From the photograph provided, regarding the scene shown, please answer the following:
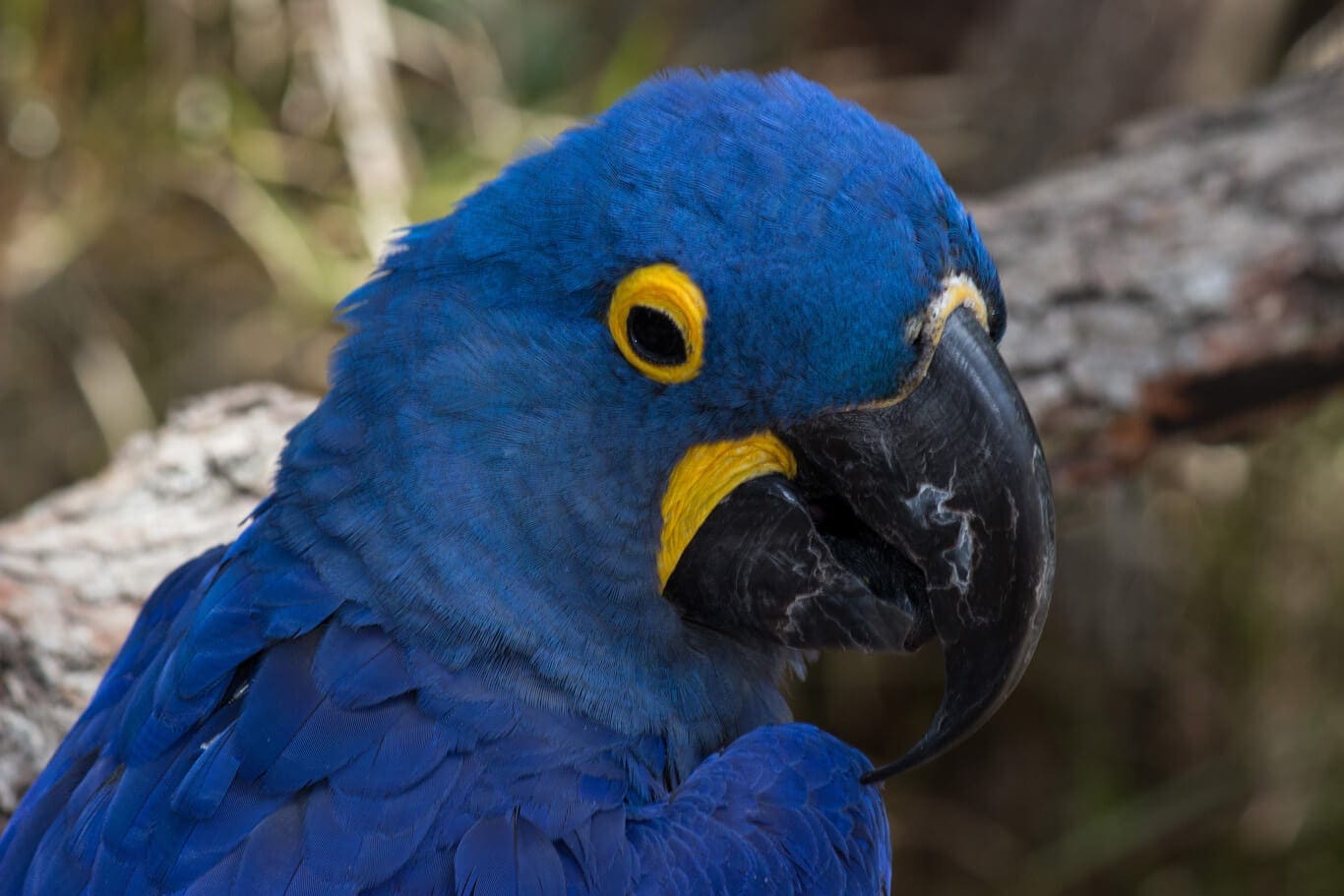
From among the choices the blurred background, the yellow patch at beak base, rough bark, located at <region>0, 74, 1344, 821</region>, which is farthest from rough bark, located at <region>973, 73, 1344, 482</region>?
the yellow patch at beak base

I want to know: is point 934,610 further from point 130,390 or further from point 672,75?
point 130,390

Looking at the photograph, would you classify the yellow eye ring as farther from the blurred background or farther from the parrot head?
the blurred background

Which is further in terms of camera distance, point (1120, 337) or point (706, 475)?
point (1120, 337)

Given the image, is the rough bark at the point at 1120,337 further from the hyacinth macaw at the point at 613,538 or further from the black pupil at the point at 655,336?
the black pupil at the point at 655,336

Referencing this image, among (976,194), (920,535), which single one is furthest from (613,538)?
(976,194)

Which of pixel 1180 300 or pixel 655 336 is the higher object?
pixel 655 336

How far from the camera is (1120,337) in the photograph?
2.49m

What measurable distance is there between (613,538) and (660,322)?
260 mm

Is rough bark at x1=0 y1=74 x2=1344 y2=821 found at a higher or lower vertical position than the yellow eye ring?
lower

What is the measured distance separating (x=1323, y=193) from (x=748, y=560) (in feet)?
5.80

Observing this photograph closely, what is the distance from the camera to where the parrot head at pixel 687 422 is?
4.43ft

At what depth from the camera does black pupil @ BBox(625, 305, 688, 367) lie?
1.39m

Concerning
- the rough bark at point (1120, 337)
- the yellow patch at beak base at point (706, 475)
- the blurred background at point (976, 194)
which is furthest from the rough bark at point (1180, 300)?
the yellow patch at beak base at point (706, 475)

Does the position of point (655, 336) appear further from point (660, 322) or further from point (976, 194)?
point (976, 194)
